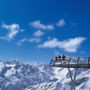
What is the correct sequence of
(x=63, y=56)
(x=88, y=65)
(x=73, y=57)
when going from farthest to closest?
1. (x=63, y=56)
2. (x=73, y=57)
3. (x=88, y=65)

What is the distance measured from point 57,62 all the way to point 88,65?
8536mm

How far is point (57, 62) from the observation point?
4184cm

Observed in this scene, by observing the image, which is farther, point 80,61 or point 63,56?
point 63,56

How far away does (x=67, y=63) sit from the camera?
39531 mm

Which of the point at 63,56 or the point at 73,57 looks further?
the point at 63,56

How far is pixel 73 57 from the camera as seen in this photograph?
38375 millimetres

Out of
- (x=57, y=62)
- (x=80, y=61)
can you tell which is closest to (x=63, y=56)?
(x=57, y=62)

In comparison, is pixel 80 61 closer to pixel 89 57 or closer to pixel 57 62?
pixel 89 57

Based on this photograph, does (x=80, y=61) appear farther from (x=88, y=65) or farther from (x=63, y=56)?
(x=63, y=56)

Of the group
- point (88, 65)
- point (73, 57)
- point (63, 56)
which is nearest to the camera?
point (88, 65)

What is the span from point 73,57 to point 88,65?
400 cm

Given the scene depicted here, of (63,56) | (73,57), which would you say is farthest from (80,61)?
(63,56)

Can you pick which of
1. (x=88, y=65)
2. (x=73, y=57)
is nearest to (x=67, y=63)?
(x=73, y=57)

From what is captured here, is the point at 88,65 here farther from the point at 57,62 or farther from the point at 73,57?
the point at 57,62
